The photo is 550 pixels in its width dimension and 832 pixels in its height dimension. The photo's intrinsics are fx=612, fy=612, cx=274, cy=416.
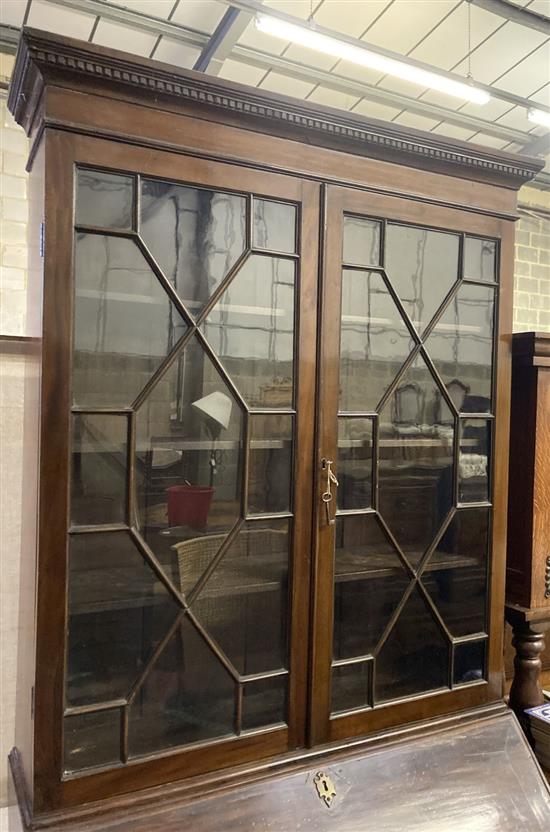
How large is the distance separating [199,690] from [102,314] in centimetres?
65

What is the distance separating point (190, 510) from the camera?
1038 millimetres

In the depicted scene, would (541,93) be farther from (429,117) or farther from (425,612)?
(425,612)

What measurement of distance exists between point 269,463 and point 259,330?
0.78 feet

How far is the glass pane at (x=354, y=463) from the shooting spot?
1.15 meters

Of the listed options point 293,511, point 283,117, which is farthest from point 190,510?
point 283,117

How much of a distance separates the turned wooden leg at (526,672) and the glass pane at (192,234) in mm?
1084

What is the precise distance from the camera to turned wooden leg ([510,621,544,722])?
146 centimetres

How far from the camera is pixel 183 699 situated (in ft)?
3.40

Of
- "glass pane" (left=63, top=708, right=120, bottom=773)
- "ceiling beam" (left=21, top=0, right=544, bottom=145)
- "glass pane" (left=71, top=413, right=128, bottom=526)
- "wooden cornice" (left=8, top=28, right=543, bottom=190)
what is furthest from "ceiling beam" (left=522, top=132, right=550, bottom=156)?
"glass pane" (left=63, top=708, right=120, bottom=773)

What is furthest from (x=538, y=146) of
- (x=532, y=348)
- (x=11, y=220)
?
(x=11, y=220)

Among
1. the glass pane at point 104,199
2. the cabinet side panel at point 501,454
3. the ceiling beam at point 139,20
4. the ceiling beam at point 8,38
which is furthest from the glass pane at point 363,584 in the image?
the ceiling beam at point 8,38

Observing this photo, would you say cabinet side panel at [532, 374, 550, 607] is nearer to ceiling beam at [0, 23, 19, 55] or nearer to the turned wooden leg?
the turned wooden leg

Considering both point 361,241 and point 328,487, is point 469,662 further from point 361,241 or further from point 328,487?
point 361,241

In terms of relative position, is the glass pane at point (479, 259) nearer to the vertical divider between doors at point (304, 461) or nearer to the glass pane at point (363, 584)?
the vertical divider between doors at point (304, 461)
